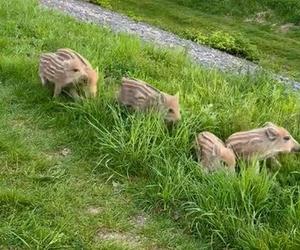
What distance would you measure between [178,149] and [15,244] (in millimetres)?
2404

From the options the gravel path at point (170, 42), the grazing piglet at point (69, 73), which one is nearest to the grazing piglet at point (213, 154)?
the grazing piglet at point (69, 73)

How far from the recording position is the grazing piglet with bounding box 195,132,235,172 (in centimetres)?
686

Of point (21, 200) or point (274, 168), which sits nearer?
point (21, 200)

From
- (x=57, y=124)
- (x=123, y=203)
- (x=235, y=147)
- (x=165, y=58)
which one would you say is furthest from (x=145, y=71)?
(x=123, y=203)

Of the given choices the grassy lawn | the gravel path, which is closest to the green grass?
the gravel path

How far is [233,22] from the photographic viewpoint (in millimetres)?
36344

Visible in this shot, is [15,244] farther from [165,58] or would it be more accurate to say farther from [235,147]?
[165,58]

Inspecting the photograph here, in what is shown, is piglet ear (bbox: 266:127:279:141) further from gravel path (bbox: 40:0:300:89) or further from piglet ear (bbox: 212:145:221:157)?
gravel path (bbox: 40:0:300:89)

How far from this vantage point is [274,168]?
722 cm

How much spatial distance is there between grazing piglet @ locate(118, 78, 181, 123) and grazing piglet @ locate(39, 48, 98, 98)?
56 cm

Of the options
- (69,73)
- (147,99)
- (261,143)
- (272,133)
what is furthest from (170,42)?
(261,143)

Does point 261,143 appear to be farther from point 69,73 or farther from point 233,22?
point 233,22

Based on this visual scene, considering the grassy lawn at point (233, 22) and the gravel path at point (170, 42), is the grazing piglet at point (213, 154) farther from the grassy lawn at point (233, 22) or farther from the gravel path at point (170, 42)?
the grassy lawn at point (233, 22)

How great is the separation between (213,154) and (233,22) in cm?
3034
